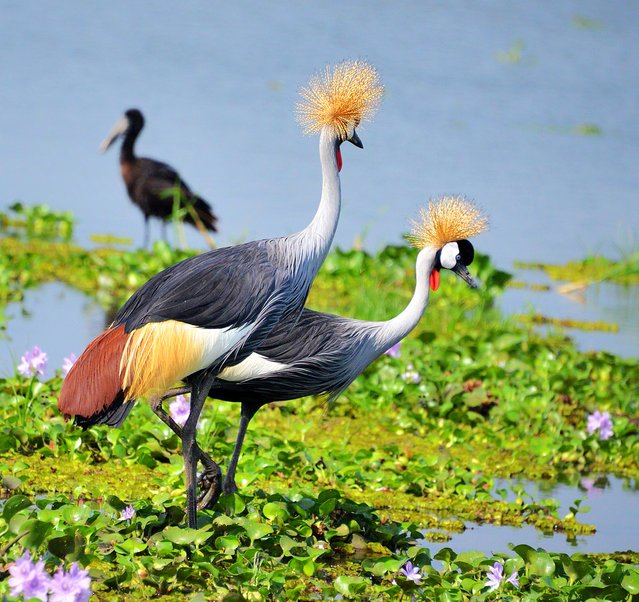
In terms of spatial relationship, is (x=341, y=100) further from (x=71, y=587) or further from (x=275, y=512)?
(x=71, y=587)

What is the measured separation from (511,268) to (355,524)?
249 inches

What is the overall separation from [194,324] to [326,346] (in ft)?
2.27

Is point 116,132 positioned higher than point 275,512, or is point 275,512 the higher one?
point 116,132

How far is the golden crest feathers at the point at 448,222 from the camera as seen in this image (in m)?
5.09

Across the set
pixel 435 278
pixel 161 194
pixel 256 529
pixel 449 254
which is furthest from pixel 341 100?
pixel 161 194

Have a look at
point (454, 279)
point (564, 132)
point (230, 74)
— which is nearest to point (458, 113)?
point (564, 132)

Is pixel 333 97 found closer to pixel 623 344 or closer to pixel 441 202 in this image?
pixel 441 202

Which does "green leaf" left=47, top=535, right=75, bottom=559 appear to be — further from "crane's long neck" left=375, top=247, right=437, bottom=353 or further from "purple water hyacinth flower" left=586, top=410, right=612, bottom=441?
"purple water hyacinth flower" left=586, top=410, right=612, bottom=441

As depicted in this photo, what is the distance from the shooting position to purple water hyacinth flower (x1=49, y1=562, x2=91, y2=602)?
3490mm

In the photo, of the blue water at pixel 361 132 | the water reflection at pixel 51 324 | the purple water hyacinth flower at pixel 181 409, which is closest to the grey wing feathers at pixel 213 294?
the purple water hyacinth flower at pixel 181 409

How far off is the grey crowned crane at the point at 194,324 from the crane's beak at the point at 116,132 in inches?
278

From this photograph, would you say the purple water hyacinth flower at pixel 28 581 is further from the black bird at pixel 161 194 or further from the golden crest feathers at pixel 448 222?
the black bird at pixel 161 194

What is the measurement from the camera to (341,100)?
4859 mm

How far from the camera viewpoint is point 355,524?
4.80 meters
